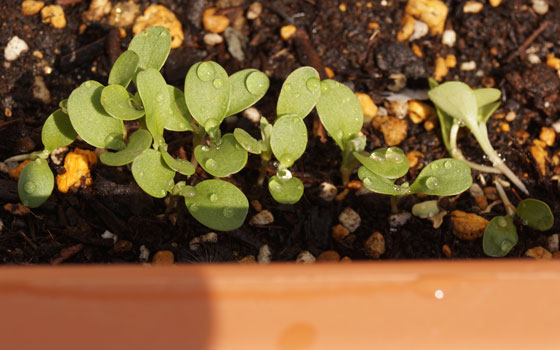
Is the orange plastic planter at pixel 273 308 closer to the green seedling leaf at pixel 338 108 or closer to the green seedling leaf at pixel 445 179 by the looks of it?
the green seedling leaf at pixel 445 179

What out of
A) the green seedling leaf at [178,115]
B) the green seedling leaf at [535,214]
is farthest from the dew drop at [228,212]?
the green seedling leaf at [535,214]

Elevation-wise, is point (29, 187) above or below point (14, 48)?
below

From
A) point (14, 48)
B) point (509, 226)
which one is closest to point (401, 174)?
point (509, 226)

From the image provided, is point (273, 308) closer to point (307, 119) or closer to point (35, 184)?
point (35, 184)

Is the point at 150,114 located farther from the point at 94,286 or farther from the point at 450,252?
the point at 450,252

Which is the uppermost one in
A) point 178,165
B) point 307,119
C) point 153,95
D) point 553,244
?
point 153,95

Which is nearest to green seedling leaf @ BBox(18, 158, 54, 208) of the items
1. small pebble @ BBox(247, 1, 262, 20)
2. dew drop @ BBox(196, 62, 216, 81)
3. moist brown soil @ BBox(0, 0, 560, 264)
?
moist brown soil @ BBox(0, 0, 560, 264)
